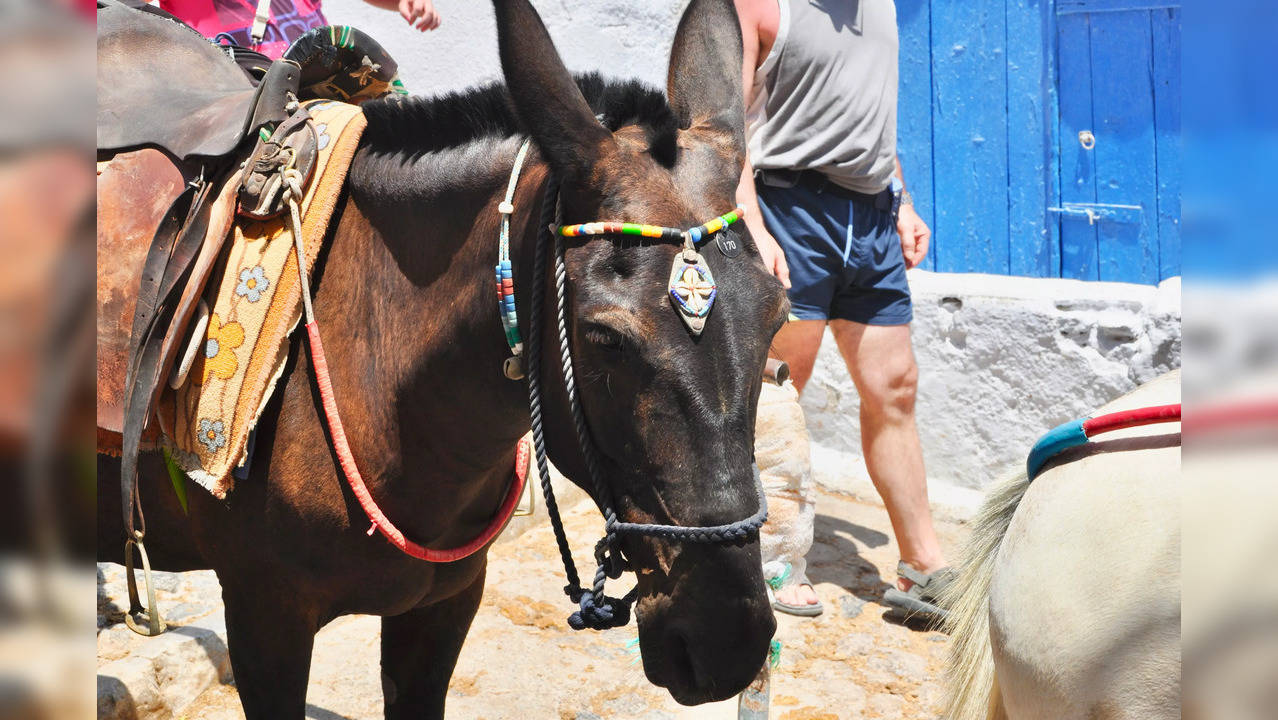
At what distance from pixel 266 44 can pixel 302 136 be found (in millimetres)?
1556

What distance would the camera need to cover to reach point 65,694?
55cm

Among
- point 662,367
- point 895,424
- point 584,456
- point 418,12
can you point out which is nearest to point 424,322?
point 584,456

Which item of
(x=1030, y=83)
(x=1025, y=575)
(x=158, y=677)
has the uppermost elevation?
(x=1030, y=83)

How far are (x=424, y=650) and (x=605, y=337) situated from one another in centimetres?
113

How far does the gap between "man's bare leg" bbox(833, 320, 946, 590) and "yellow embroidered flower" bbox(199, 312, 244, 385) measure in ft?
8.38

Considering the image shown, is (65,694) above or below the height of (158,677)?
above

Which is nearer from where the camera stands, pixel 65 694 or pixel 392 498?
pixel 65 694

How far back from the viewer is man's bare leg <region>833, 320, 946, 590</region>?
153 inches

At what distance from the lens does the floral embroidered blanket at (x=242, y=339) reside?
1820mm

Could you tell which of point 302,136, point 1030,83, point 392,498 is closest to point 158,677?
point 392,498

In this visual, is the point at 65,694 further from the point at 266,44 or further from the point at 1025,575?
the point at 266,44

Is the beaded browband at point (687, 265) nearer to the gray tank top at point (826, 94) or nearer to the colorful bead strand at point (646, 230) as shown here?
the colorful bead strand at point (646, 230)

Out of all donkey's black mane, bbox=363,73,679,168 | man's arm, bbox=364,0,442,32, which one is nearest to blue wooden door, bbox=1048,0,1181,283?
man's arm, bbox=364,0,442,32

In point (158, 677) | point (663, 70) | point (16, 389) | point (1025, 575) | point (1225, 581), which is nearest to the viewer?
point (16, 389)
